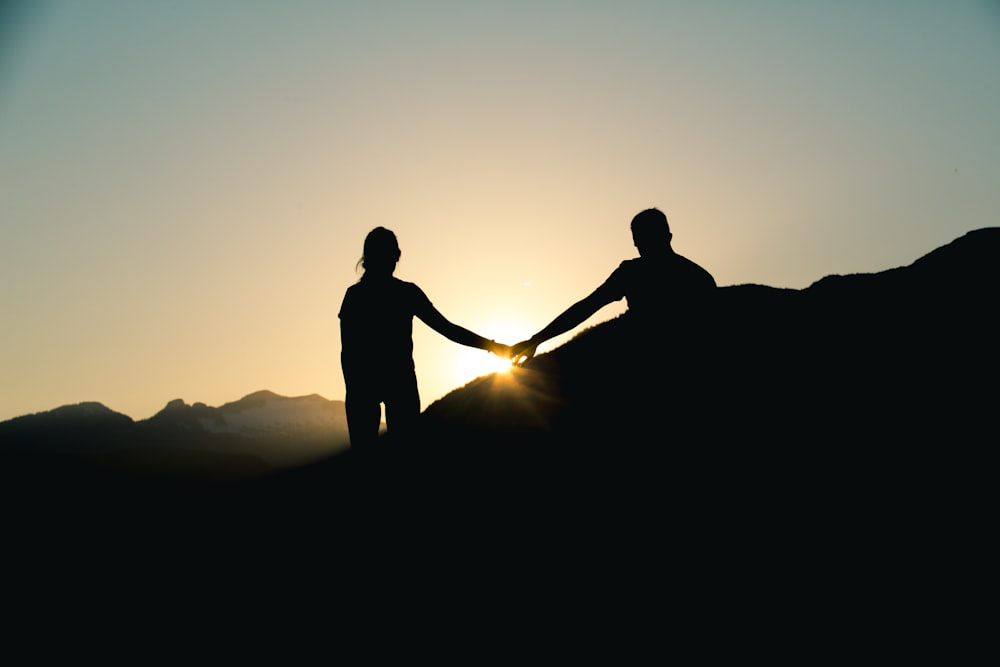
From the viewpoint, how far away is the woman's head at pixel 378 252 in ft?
26.8

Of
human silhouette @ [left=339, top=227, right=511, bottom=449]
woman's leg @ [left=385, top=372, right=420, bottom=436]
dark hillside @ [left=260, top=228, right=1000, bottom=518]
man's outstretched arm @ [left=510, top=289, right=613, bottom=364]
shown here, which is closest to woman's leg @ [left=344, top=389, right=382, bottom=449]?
human silhouette @ [left=339, top=227, right=511, bottom=449]

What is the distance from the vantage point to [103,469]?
191m

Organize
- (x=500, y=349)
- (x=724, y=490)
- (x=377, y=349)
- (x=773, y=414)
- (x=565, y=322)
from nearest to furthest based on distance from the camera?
(x=724, y=490) < (x=377, y=349) < (x=773, y=414) < (x=565, y=322) < (x=500, y=349)

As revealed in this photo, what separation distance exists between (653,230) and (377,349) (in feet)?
12.7

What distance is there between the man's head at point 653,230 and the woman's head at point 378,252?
10.7 ft

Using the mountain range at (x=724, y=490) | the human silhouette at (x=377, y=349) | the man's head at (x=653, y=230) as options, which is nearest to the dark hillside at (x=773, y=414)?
the mountain range at (x=724, y=490)

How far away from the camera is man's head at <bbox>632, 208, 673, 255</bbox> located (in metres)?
8.21

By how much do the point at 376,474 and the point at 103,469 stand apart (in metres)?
221

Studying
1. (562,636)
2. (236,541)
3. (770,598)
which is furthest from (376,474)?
(236,541)

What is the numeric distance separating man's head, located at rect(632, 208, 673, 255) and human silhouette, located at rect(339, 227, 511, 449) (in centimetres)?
322

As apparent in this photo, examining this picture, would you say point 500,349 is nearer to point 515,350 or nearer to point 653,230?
point 515,350

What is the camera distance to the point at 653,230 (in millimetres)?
8219

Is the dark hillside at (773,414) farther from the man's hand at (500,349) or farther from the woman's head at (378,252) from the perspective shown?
the woman's head at (378,252)

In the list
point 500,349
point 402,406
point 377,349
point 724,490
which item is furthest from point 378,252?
point 724,490
